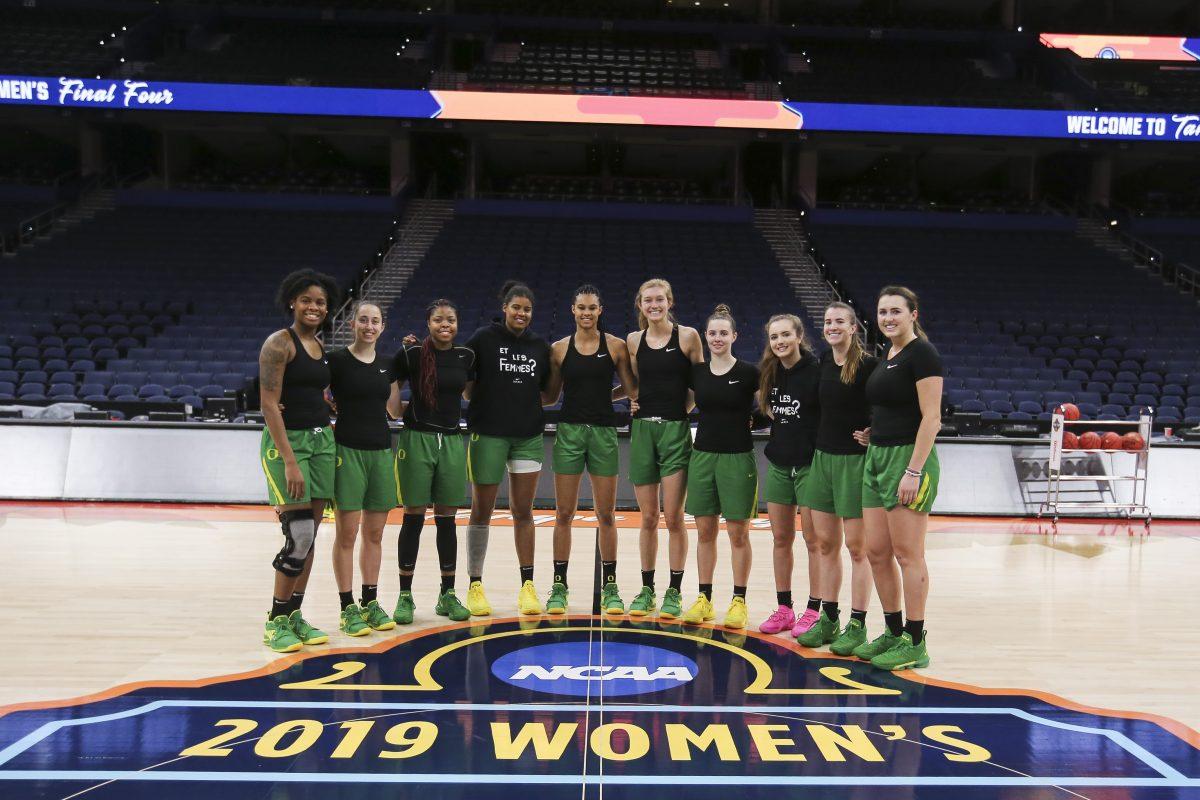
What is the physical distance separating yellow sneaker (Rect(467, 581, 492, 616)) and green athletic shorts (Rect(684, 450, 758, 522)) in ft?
4.00

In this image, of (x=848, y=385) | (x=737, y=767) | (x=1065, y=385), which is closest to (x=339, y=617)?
(x=737, y=767)

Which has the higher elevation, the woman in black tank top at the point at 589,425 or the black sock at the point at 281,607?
the woman in black tank top at the point at 589,425

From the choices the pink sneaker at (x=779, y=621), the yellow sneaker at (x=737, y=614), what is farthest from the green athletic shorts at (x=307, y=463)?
the pink sneaker at (x=779, y=621)

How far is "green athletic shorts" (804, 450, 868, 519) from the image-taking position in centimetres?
388

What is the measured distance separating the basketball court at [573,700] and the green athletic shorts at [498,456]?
78 centimetres

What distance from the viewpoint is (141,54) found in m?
19.2

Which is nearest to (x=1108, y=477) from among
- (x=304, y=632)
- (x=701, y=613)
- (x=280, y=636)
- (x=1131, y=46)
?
(x=701, y=613)

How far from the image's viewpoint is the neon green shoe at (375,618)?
425cm

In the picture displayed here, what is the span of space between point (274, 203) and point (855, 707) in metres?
17.6

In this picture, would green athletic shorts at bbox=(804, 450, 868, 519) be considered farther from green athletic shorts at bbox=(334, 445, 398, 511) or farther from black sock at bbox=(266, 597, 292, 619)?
black sock at bbox=(266, 597, 292, 619)

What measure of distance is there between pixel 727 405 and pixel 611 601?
1247mm

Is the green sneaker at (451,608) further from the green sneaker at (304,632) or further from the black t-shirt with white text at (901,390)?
the black t-shirt with white text at (901,390)

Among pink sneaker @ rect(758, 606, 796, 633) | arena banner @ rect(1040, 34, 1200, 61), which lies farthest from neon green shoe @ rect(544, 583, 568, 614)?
arena banner @ rect(1040, 34, 1200, 61)

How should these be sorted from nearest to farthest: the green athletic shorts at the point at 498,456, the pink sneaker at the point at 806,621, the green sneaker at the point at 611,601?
the pink sneaker at the point at 806,621
the green athletic shorts at the point at 498,456
the green sneaker at the point at 611,601
